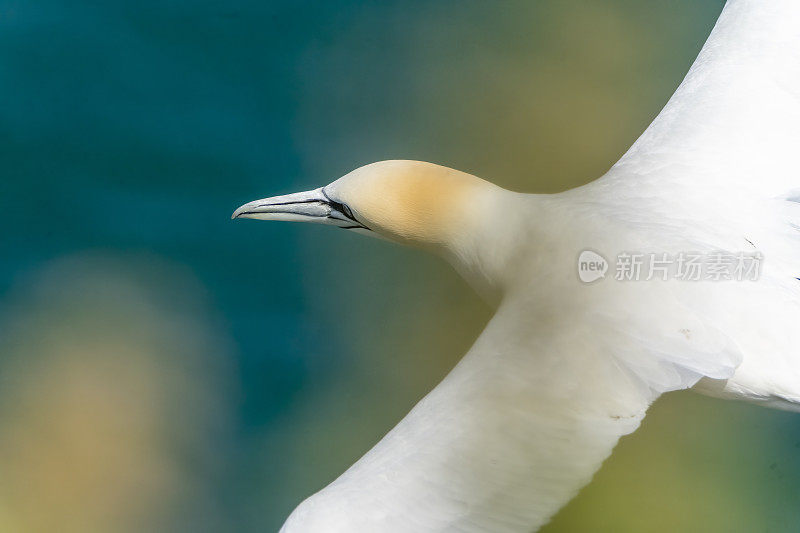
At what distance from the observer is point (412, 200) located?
13.0 ft

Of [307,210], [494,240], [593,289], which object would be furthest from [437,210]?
[593,289]

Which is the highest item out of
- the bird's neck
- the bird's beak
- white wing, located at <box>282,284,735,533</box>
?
the bird's beak

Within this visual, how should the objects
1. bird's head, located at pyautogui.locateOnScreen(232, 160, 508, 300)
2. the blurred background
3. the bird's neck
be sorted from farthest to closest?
the blurred background → bird's head, located at pyautogui.locateOnScreen(232, 160, 508, 300) → the bird's neck

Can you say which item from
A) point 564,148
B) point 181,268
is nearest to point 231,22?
point 181,268

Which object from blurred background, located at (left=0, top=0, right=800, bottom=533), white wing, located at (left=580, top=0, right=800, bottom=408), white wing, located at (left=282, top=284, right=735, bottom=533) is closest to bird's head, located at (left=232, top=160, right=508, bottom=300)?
white wing, located at (left=580, top=0, right=800, bottom=408)

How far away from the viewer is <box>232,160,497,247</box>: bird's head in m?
3.92

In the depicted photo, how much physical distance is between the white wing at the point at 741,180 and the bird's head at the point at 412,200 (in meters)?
0.54

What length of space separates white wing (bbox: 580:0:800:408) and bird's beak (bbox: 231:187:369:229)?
3.69 feet

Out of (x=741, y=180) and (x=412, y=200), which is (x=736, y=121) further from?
(x=412, y=200)

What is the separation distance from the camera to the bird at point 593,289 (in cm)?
280

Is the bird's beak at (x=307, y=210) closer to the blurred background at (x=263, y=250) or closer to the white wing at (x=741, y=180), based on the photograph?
the blurred background at (x=263, y=250)

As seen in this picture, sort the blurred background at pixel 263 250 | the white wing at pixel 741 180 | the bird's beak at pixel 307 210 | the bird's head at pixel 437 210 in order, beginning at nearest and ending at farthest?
1. the white wing at pixel 741 180
2. the bird's head at pixel 437 210
3. the bird's beak at pixel 307 210
4. the blurred background at pixel 263 250

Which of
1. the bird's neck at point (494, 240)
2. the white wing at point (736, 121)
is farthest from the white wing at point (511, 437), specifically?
the white wing at point (736, 121)

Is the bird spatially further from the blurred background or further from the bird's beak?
the blurred background
